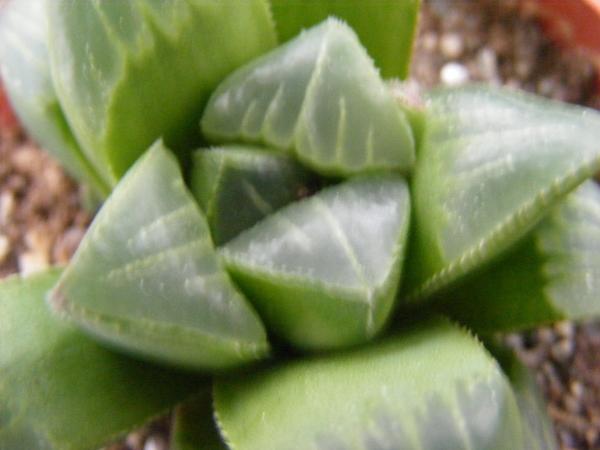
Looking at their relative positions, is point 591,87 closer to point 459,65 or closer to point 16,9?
point 459,65

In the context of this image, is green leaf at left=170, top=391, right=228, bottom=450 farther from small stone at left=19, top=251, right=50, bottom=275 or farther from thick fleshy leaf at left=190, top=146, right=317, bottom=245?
small stone at left=19, top=251, right=50, bottom=275

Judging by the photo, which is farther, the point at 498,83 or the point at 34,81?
the point at 498,83

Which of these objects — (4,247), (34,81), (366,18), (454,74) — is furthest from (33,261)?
(454,74)

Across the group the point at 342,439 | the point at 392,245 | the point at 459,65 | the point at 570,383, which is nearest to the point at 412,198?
the point at 392,245

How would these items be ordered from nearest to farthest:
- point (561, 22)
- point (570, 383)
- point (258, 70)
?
point (258, 70), point (570, 383), point (561, 22)

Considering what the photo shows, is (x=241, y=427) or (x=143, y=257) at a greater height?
(x=143, y=257)

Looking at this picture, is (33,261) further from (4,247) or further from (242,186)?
(242,186)

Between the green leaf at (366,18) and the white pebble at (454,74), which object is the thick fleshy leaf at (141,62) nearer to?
the green leaf at (366,18)
